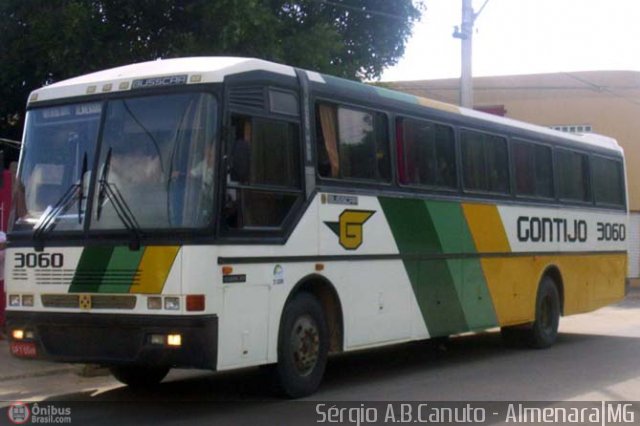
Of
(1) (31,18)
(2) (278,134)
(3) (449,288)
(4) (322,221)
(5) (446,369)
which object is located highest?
(1) (31,18)

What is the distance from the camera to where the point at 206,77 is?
982 cm

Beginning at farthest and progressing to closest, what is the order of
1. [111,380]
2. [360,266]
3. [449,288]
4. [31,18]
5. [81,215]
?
[31,18] → [449,288] → [111,380] → [360,266] → [81,215]

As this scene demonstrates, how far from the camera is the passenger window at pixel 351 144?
37.2 feet

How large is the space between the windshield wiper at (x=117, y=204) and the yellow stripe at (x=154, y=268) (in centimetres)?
16

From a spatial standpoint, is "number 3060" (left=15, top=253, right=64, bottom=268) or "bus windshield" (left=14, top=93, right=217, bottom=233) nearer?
"bus windshield" (left=14, top=93, right=217, bottom=233)

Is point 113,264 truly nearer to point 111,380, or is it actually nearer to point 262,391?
point 262,391

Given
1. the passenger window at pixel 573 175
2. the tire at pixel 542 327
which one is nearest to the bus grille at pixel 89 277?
the tire at pixel 542 327

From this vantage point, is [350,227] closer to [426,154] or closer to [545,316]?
[426,154]

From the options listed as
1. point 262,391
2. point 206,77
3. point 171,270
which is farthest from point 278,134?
point 262,391

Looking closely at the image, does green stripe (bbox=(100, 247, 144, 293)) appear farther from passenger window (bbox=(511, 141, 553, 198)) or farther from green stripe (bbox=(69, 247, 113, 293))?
passenger window (bbox=(511, 141, 553, 198))

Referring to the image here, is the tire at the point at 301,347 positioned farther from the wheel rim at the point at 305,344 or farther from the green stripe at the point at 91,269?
the green stripe at the point at 91,269

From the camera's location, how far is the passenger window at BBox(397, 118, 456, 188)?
1288cm

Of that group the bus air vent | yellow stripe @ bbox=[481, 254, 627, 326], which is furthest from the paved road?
the bus air vent

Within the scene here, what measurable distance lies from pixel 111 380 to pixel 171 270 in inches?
153
